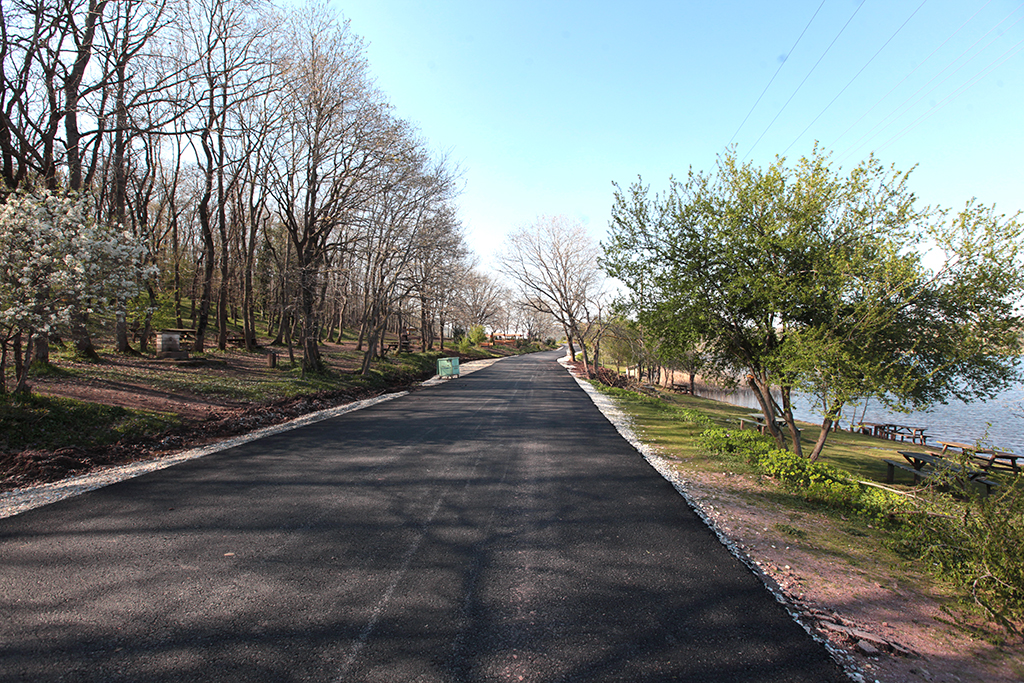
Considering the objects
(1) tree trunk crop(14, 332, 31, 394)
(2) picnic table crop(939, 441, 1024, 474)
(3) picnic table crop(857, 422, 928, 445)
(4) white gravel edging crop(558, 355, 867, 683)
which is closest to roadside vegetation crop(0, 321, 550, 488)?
(1) tree trunk crop(14, 332, 31, 394)

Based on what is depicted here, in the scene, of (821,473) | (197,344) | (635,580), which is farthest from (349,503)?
(197,344)

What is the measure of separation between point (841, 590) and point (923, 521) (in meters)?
1.56

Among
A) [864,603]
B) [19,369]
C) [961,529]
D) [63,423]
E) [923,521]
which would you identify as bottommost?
[864,603]

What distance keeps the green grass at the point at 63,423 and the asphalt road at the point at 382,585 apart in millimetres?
2363

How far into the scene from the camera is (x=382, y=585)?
12.1 feet

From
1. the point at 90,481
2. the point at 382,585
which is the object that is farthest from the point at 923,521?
the point at 90,481

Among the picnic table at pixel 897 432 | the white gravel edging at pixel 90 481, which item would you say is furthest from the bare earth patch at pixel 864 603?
the picnic table at pixel 897 432

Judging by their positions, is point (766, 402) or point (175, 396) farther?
point (175, 396)

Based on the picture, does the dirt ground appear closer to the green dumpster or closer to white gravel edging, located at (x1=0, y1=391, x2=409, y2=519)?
white gravel edging, located at (x1=0, y1=391, x2=409, y2=519)

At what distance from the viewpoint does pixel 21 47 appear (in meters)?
11.2

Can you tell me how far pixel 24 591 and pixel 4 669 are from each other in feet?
3.61

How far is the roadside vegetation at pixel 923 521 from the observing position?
352cm

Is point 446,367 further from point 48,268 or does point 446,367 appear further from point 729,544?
Answer: point 729,544

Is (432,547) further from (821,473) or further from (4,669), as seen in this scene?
(821,473)
